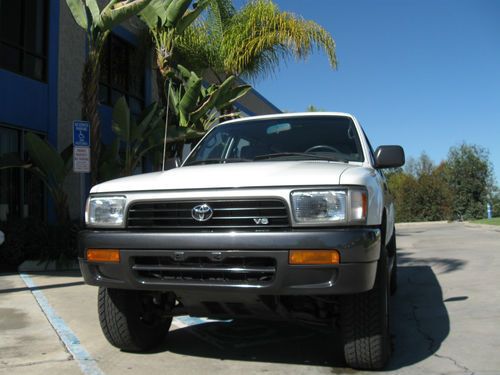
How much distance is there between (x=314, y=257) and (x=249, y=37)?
439 inches

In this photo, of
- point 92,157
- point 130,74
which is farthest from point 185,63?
point 92,157

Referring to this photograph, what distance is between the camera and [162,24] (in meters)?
11.7

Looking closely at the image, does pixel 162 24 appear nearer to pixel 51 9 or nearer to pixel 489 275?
pixel 51 9

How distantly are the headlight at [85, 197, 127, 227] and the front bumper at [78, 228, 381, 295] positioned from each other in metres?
0.15

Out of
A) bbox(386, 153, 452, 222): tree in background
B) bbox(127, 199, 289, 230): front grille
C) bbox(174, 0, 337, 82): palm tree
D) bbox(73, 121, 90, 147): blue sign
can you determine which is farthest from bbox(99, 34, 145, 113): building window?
bbox(386, 153, 452, 222): tree in background

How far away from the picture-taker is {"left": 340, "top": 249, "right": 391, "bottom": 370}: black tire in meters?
3.63

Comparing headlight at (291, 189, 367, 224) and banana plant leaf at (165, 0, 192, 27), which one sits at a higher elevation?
banana plant leaf at (165, 0, 192, 27)

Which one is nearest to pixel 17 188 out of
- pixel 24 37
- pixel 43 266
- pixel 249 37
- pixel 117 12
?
pixel 43 266

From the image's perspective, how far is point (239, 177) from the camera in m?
3.59

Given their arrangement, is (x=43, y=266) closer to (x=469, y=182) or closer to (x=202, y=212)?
(x=202, y=212)

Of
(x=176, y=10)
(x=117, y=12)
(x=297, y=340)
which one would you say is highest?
(x=176, y=10)

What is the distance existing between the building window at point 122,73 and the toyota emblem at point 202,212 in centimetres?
1094

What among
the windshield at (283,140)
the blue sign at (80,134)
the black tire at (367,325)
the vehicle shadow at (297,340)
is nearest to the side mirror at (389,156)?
the windshield at (283,140)

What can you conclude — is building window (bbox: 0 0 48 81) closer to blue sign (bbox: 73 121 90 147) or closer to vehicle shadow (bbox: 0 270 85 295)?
blue sign (bbox: 73 121 90 147)
